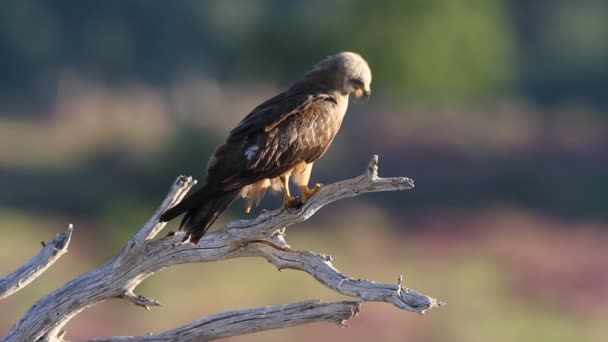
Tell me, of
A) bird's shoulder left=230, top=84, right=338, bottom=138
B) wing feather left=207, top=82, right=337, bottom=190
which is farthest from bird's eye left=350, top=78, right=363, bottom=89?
wing feather left=207, top=82, right=337, bottom=190

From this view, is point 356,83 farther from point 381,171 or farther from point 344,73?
point 381,171

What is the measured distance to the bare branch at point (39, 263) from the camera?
280 inches

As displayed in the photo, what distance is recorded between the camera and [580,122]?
139ft

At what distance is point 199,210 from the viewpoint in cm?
733

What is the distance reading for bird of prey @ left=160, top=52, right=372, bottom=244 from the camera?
24.2 ft

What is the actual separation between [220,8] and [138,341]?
208 ft

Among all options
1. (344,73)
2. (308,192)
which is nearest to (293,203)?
(308,192)

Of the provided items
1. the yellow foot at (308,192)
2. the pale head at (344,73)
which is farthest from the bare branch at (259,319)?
the pale head at (344,73)

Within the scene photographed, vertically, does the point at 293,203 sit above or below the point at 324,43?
below

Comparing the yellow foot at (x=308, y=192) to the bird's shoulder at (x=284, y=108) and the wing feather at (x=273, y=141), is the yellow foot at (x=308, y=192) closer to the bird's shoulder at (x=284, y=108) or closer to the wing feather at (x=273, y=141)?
the wing feather at (x=273, y=141)

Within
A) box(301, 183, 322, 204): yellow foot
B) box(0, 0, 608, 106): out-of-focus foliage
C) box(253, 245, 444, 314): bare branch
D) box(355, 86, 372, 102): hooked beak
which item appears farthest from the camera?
box(0, 0, 608, 106): out-of-focus foliage

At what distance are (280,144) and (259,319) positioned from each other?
Answer: 1082 mm

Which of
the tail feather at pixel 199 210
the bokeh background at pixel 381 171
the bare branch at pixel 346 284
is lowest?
the bare branch at pixel 346 284

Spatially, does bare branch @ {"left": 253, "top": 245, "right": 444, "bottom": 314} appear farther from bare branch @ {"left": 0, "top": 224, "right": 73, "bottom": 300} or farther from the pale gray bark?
bare branch @ {"left": 0, "top": 224, "right": 73, "bottom": 300}
